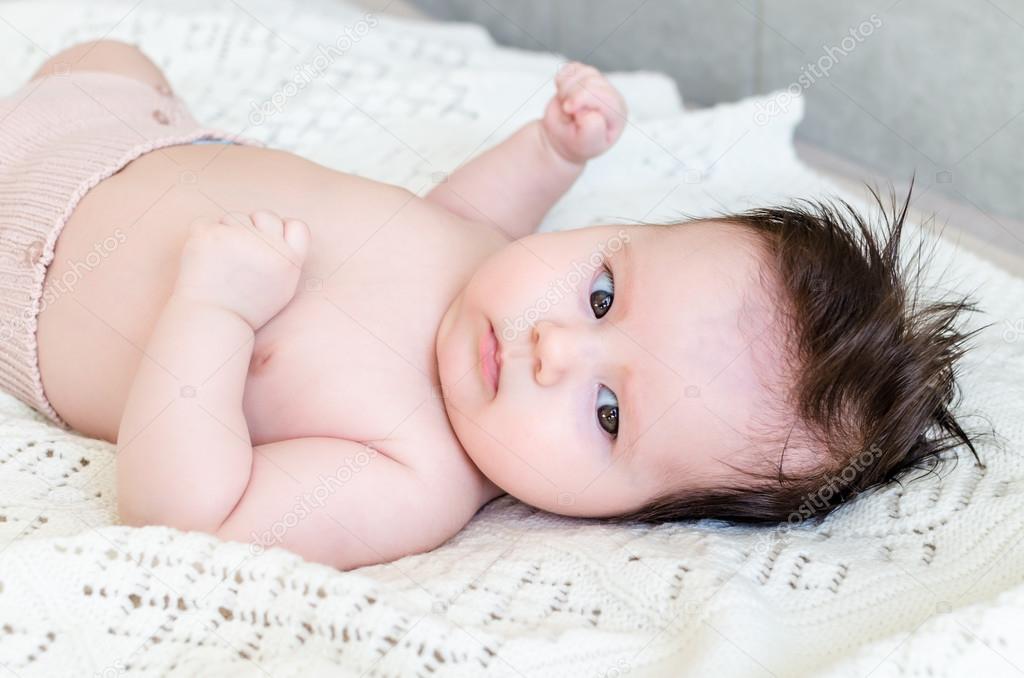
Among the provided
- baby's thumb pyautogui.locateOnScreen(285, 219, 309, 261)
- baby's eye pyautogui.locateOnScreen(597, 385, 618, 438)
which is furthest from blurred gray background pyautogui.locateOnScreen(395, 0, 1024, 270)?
baby's thumb pyautogui.locateOnScreen(285, 219, 309, 261)

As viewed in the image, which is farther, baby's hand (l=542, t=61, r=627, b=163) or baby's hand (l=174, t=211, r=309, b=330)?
baby's hand (l=542, t=61, r=627, b=163)

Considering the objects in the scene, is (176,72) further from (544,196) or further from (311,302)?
(311,302)

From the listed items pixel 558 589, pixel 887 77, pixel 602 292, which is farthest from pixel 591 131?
pixel 558 589

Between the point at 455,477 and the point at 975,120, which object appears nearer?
the point at 455,477

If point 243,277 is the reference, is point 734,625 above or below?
below

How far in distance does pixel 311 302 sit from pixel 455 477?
0.26 meters

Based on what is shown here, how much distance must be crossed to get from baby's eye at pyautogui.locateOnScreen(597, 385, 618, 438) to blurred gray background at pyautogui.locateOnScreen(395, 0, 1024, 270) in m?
0.84

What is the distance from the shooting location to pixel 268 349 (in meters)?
1.11

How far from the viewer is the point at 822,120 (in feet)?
6.15

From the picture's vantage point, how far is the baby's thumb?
3.51 ft

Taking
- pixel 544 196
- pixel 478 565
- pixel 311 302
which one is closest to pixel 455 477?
pixel 478 565

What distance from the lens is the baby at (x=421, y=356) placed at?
1.01 meters

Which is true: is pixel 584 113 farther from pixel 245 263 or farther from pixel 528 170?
pixel 245 263

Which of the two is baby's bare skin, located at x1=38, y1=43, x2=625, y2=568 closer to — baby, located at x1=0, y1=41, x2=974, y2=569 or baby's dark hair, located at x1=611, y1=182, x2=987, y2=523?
baby, located at x1=0, y1=41, x2=974, y2=569
